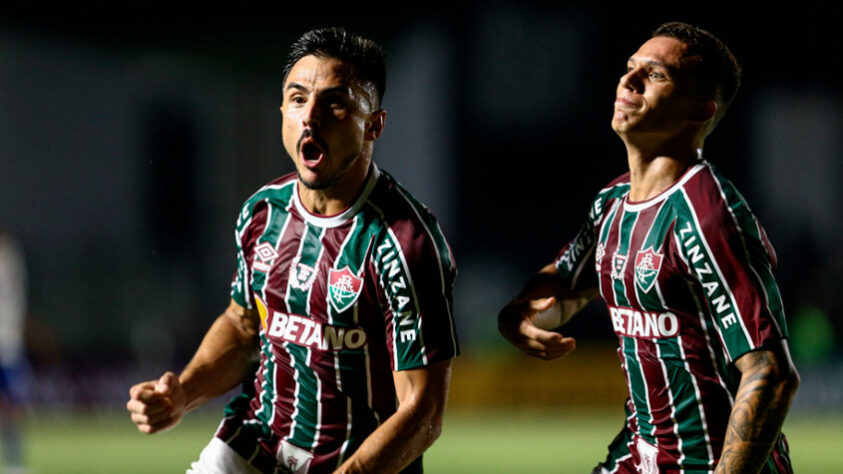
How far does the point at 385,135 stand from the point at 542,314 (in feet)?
47.3

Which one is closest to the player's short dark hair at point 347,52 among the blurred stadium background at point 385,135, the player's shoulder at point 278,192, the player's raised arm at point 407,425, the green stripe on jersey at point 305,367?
the player's shoulder at point 278,192

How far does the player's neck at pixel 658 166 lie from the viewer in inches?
139

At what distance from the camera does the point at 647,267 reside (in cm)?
346

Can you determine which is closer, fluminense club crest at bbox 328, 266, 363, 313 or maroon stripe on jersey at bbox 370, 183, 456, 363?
maroon stripe on jersey at bbox 370, 183, 456, 363

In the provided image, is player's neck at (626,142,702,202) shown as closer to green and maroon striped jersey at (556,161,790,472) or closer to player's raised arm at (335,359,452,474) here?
green and maroon striped jersey at (556,161,790,472)

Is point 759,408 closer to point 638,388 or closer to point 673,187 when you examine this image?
point 638,388

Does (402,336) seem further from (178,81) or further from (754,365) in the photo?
(178,81)

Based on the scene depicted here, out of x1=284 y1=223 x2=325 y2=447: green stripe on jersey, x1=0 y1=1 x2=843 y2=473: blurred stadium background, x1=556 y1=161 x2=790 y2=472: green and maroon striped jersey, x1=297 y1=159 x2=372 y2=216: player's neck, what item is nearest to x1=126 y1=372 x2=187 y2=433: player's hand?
x1=284 y1=223 x2=325 y2=447: green stripe on jersey

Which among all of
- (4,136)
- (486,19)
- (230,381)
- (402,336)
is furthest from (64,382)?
(402,336)

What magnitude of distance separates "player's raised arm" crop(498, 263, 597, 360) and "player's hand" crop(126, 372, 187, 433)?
3.75 ft

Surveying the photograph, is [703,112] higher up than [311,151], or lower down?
higher up

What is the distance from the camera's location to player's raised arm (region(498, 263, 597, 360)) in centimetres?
377

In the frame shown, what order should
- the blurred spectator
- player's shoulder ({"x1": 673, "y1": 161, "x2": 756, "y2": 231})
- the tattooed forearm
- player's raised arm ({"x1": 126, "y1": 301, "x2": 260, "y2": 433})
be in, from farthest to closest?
1. the blurred spectator
2. player's raised arm ({"x1": 126, "y1": 301, "x2": 260, "y2": 433})
3. player's shoulder ({"x1": 673, "y1": 161, "x2": 756, "y2": 231})
4. the tattooed forearm

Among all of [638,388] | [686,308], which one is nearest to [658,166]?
[686,308]
